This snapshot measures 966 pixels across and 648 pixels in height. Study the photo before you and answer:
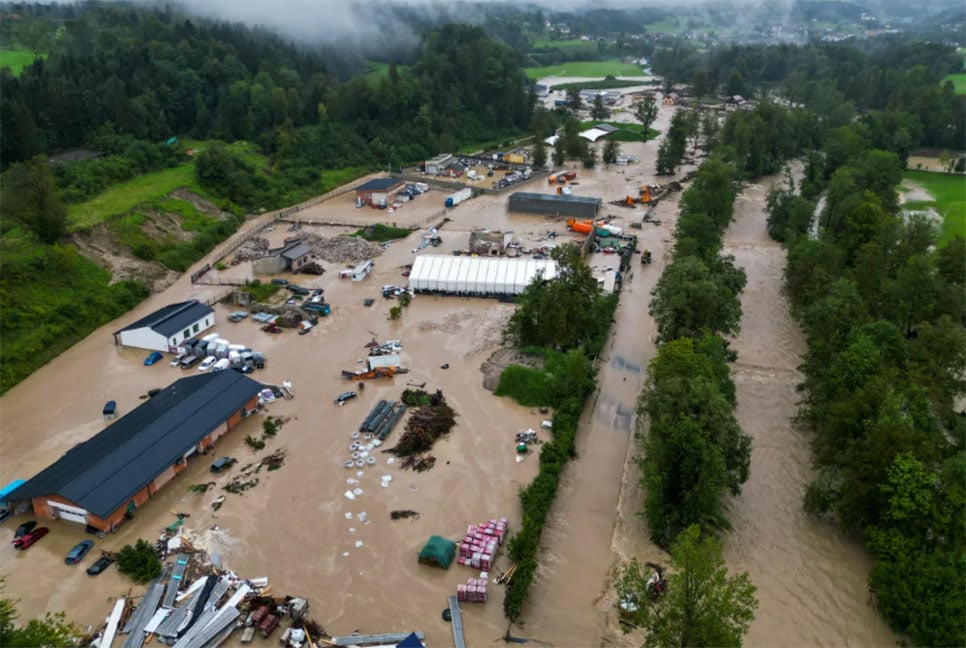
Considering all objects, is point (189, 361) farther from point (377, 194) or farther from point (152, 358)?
point (377, 194)

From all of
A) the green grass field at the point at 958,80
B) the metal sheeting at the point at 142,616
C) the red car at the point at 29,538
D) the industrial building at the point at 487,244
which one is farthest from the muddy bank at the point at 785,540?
the green grass field at the point at 958,80

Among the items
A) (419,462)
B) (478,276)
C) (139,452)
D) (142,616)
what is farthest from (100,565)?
(478,276)

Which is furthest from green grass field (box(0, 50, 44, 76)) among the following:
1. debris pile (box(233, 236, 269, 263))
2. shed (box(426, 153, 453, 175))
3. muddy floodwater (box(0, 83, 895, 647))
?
muddy floodwater (box(0, 83, 895, 647))

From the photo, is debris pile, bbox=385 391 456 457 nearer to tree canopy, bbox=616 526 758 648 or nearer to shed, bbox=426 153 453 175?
tree canopy, bbox=616 526 758 648

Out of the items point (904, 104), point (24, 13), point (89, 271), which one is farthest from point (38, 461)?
point (24, 13)

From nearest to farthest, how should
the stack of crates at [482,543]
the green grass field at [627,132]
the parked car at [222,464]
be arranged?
the stack of crates at [482,543], the parked car at [222,464], the green grass field at [627,132]

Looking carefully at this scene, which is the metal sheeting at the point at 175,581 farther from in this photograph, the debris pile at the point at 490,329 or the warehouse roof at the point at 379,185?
the warehouse roof at the point at 379,185

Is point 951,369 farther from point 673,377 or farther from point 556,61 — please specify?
point 556,61

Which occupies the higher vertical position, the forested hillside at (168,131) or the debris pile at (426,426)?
the forested hillside at (168,131)
